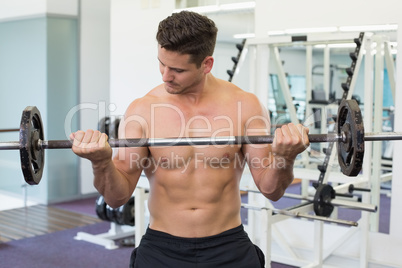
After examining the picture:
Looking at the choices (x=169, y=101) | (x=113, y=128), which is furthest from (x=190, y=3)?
(x=169, y=101)

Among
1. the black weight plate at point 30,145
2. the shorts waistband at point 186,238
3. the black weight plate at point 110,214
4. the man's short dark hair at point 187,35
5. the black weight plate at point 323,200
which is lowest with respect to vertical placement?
the black weight plate at point 110,214

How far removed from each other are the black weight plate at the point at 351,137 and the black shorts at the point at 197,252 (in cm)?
42

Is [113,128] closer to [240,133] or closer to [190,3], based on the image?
[190,3]

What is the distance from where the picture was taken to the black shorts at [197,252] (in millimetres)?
1762

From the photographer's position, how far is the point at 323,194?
3092 millimetres

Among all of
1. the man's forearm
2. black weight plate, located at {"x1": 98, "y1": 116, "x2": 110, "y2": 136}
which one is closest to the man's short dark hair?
the man's forearm

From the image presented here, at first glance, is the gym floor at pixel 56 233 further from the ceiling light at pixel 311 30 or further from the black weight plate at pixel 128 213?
the ceiling light at pixel 311 30

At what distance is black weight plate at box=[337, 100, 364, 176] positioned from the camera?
165 cm

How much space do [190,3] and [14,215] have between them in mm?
2557

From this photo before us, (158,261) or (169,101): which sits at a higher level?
(169,101)

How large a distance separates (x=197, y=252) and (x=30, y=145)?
2.04 feet

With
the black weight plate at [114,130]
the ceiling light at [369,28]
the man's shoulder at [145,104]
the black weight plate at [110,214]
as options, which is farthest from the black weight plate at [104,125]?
the man's shoulder at [145,104]

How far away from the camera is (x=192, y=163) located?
183 centimetres

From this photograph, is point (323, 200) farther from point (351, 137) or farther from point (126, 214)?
point (126, 214)
